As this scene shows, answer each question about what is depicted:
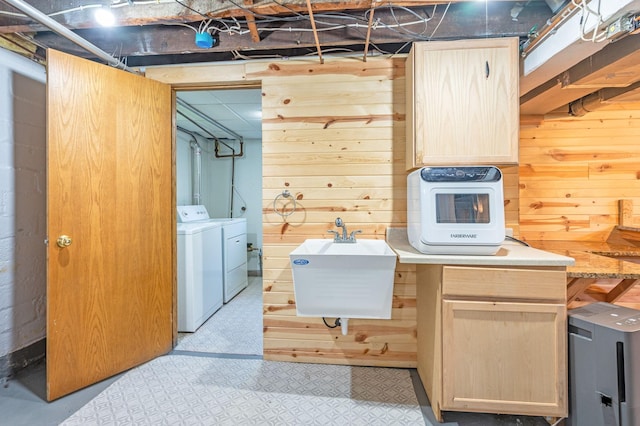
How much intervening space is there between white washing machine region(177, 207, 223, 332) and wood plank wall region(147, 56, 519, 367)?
2.72 feet

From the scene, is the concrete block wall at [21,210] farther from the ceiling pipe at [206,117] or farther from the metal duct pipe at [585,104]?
the metal duct pipe at [585,104]

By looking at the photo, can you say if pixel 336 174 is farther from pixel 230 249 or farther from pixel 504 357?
pixel 230 249

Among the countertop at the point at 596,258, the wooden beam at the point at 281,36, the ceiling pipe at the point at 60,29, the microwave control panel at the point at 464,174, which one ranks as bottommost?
the countertop at the point at 596,258

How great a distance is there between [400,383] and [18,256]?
2569mm

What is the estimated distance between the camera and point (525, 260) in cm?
135

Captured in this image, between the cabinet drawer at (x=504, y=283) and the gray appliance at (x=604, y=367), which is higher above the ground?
the cabinet drawer at (x=504, y=283)

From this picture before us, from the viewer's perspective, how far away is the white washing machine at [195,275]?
2.44 metres

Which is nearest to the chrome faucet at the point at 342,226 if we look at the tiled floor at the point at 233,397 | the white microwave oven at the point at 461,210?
the white microwave oven at the point at 461,210

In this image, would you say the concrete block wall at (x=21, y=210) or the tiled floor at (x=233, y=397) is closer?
the tiled floor at (x=233, y=397)

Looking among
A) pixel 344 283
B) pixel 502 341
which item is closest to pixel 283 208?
pixel 344 283

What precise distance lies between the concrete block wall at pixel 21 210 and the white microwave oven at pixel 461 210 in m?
2.48

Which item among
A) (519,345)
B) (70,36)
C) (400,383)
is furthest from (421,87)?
(70,36)

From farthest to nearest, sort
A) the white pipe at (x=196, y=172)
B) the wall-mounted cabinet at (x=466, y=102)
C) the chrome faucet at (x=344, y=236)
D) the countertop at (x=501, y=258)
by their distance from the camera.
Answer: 1. the white pipe at (x=196, y=172)
2. the chrome faucet at (x=344, y=236)
3. the wall-mounted cabinet at (x=466, y=102)
4. the countertop at (x=501, y=258)

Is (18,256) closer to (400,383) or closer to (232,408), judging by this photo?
(232,408)
